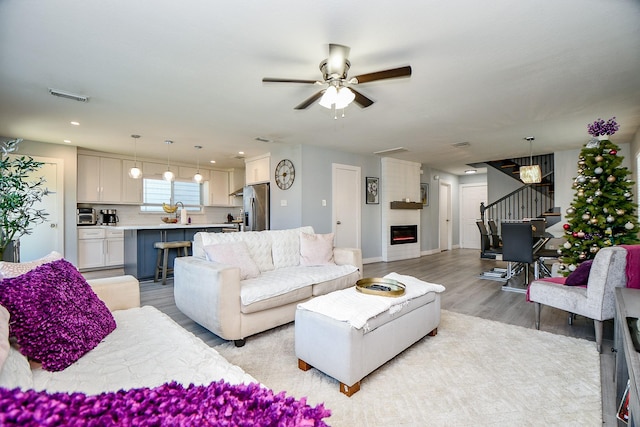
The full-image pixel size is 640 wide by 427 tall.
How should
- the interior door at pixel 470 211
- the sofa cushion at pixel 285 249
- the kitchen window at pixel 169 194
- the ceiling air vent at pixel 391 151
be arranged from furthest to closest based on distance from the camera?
the interior door at pixel 470 211 < the kitchen window at pixel 169 194 < the ceiling air vent at pixel 391 151 < the sofa cushion at pixel 285 249

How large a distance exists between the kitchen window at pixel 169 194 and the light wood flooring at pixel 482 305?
5.98 feet

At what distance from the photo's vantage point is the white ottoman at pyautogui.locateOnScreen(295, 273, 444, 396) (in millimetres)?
1758

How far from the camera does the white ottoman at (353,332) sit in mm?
1758

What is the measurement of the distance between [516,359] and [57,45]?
424cm

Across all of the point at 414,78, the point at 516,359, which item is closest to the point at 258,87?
the point at 414,78

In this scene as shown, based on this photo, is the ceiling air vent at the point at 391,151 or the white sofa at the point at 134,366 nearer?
the white sofa at the point at 134,366

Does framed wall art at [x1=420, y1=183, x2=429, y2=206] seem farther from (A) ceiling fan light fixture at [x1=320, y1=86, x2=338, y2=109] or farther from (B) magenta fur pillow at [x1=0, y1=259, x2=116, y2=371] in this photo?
(B) magenta fur pillow at [x1=0, y1=259, x2=116, y2=371]

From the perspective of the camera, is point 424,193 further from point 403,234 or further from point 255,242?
point 255,242

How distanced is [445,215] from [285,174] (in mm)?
5705

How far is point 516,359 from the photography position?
2.19 m

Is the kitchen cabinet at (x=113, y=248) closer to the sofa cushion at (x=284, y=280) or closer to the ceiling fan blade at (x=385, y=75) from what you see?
the sofa cushion at (x=284, y=280)

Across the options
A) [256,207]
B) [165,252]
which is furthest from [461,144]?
[165,252]

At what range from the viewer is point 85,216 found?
5.96m

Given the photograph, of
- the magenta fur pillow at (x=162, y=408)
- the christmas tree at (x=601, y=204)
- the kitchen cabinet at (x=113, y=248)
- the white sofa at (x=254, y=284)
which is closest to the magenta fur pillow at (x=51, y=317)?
the magenta fur pillow at (x=162, y=408)
